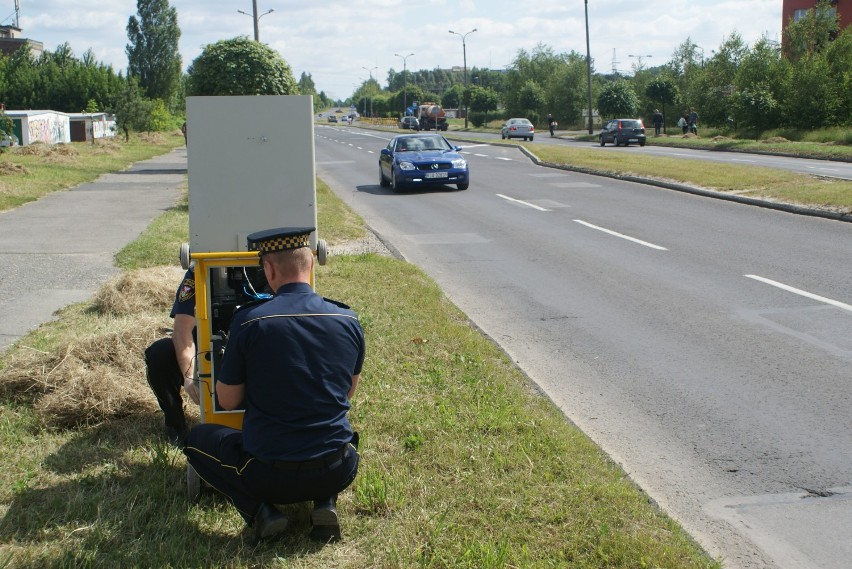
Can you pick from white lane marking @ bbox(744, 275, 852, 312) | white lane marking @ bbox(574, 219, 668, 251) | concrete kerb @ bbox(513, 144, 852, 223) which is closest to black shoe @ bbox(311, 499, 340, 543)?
white lane marking @ bbox(744, 275, 852, 312)

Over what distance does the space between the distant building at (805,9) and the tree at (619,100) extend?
12.3m

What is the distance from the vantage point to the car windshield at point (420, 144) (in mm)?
24564

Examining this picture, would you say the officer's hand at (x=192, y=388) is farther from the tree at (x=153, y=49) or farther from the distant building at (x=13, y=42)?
the distant building at (x=13, y=42)

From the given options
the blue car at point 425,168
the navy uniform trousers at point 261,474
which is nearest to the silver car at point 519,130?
the blue car at point 425,168

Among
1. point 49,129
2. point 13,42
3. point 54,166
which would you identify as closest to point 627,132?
point 54,166

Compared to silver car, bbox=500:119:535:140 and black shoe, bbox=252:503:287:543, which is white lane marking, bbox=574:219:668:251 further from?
silver car, bbox=500:119:535:140

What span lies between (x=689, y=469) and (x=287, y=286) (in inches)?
104

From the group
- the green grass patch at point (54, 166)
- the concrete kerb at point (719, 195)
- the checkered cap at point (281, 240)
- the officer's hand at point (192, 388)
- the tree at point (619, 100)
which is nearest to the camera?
the checkered cap at point (281, 240)

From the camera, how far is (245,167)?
215 inches

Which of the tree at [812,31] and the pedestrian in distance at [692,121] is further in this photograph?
the tree at [812,31]

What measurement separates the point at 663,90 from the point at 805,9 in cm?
1748

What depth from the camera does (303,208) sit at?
5.55 meters

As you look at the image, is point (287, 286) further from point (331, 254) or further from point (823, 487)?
point (331, 254)

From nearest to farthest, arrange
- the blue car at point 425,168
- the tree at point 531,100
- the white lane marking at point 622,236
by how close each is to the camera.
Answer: the white lane marking at point 622,236 < the blue car at point 425,168 < the tree at point 531,100
